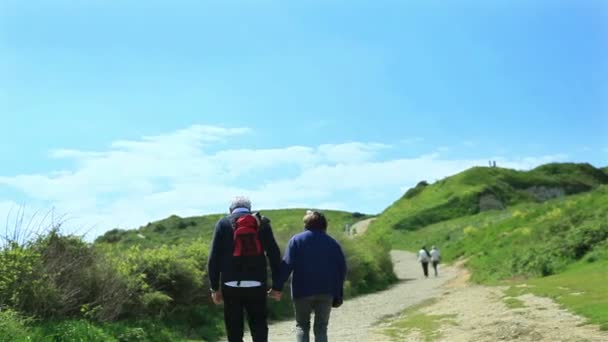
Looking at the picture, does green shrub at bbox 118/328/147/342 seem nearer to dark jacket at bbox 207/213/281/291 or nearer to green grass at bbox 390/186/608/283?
dark jacket at bbox 207/213/281/291

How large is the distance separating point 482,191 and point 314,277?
79.8 metres

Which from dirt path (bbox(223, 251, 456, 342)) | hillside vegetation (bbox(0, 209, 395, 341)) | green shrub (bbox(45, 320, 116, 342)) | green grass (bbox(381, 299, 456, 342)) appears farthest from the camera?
dirt path (bbox(223, 251, 456, 342))

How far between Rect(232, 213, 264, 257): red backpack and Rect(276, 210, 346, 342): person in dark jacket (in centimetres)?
85

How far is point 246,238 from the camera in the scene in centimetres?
791

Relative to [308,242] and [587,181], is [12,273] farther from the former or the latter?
[587,181]

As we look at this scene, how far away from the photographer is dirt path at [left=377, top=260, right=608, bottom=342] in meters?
A: 11.7

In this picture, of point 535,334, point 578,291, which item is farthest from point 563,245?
point 535,334

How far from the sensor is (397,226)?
259 feet

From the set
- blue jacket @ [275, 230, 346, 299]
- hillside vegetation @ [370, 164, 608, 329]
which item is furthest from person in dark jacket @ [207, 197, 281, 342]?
hillside vegetation @ [370, 164, 608, 329]

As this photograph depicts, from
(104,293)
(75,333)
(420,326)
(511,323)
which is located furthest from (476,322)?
(75,333)

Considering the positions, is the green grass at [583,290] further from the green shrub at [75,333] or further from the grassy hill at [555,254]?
the green shrub at [75,333]

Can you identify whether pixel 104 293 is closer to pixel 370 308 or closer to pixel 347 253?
pixel 370 308

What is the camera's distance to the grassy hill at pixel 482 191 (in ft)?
266

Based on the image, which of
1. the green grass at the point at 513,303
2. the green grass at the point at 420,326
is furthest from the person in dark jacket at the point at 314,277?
the green grass at the point at 513,303
